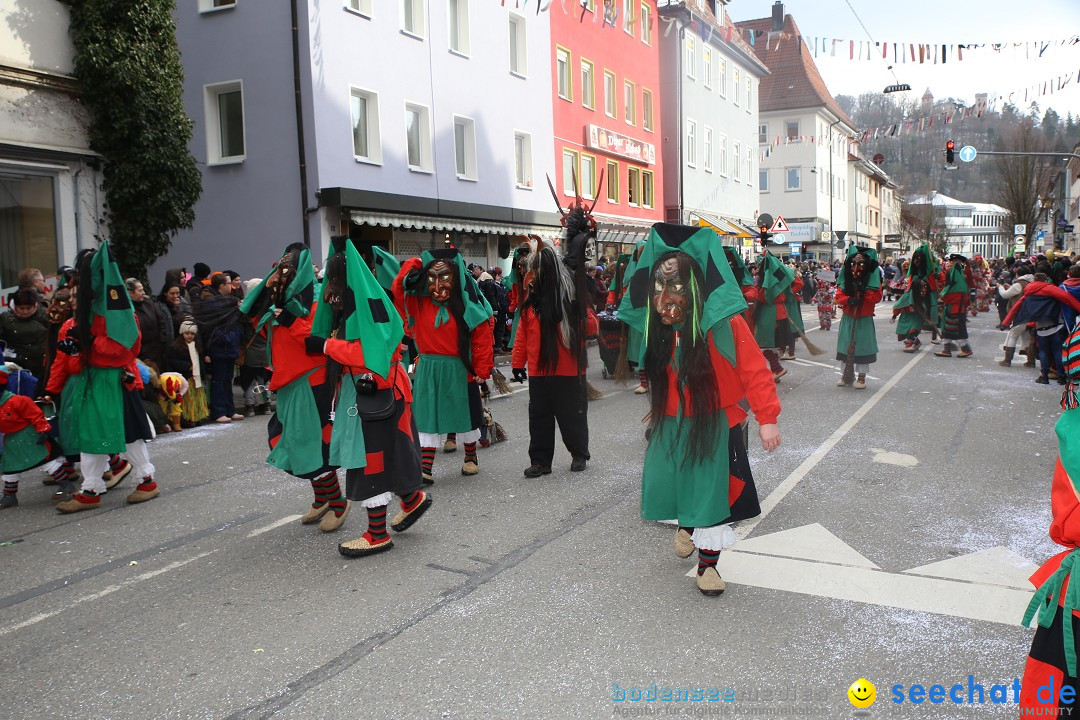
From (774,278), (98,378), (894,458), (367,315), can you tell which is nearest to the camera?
(367,315)

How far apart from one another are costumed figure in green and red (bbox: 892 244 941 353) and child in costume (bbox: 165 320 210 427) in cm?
1118

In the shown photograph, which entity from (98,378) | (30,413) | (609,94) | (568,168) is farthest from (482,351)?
(609,94)

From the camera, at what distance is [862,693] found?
3438mm

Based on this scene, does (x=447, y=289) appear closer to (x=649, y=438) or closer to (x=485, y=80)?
(x=649, y=438)

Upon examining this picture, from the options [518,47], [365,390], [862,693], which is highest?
[518,47]

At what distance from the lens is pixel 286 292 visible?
5672 millimetres

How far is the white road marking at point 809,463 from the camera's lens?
5.81 meters

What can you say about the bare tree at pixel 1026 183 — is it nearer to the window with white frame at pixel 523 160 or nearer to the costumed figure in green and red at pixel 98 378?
the window with white frame at pixel 523 160

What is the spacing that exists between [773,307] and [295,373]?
873cm

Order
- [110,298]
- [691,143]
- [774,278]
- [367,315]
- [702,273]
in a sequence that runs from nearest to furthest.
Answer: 1. [702,273]
2. [367,315]
3. [110,298]
4. [774,278]
5. [691,143]

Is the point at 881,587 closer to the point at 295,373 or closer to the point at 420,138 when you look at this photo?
the point at 295,373

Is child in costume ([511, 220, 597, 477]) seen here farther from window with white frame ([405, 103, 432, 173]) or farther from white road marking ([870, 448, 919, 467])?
window with white frame ([405, 103, 432, 173])

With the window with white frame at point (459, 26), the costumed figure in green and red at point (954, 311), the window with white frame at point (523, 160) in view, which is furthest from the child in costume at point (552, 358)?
the window with white frame at point (523, 160)

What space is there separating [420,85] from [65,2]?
26.8 ft
